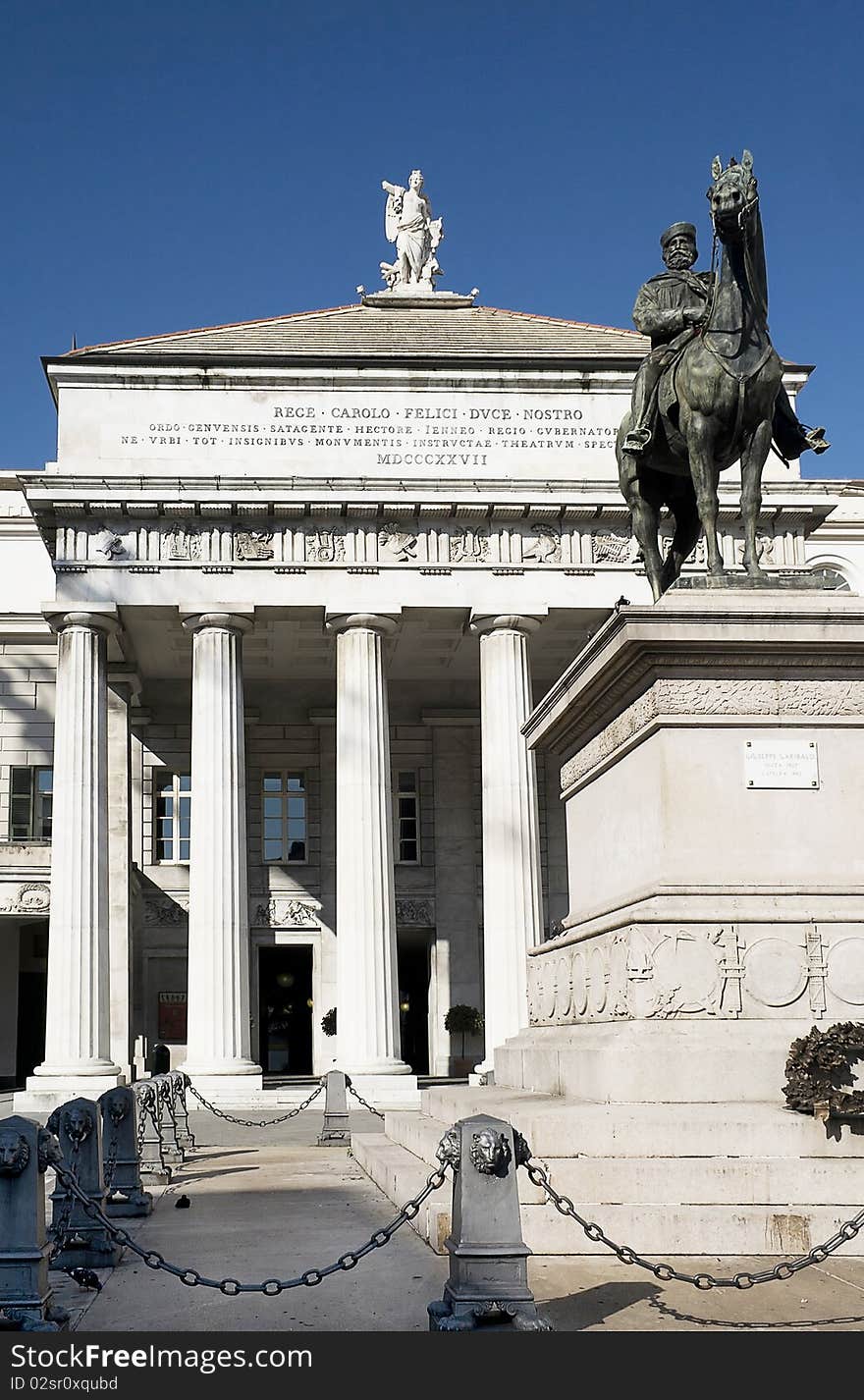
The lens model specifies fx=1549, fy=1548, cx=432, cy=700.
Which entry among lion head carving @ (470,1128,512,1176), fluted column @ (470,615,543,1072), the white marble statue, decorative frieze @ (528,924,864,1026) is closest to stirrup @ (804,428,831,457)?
decorative frieze @ (528,924,864,1026)

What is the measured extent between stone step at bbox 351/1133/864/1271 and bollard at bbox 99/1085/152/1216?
4.62 m

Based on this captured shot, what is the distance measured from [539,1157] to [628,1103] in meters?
0.76

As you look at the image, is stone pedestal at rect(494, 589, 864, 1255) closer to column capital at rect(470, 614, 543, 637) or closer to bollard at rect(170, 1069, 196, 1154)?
bollard at rect(170, 1069, 196, 1154)

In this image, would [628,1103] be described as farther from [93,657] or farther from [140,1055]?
[140,1055]

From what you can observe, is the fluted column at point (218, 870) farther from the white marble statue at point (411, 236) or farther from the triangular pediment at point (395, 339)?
the white marble statue at point (411, 236)

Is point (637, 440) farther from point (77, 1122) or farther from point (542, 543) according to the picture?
point (542, 543)

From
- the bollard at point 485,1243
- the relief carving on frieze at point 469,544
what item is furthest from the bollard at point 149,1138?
the relief carving on frieze at point 469,544

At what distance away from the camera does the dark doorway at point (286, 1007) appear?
47.8 m

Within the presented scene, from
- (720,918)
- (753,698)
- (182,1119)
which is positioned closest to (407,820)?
(182,1119)

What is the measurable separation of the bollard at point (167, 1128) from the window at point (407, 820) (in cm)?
2492

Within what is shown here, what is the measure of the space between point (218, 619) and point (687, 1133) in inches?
1128
